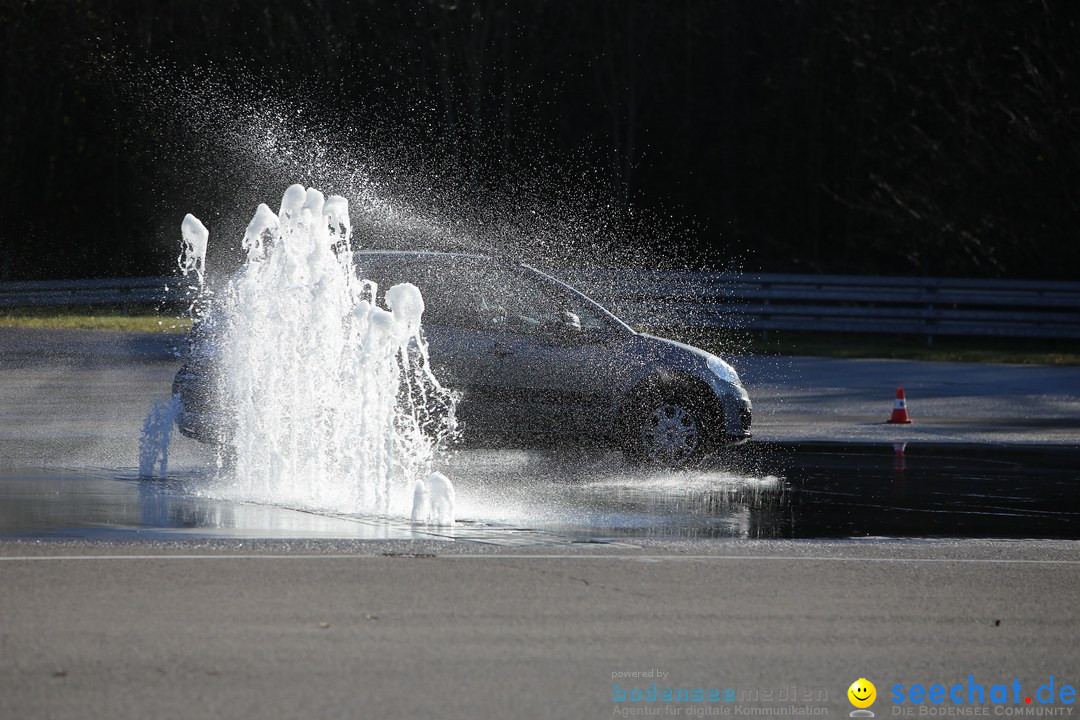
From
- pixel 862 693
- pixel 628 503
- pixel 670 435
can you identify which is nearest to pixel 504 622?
pixel 862 693

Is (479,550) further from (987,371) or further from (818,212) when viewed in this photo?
(818,212)

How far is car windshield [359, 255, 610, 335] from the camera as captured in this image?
1268cm

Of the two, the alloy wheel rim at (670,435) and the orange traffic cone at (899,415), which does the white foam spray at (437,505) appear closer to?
the alloy wheel rim at (670,435)

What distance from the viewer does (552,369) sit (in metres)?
12.6

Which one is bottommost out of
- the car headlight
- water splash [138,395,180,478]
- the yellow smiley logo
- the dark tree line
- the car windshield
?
the yellow smiley logo

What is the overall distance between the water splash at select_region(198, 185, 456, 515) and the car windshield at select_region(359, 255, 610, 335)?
72cm

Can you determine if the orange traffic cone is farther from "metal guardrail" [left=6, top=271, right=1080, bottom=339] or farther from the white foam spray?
"metal guardrail" [left=6, top=271, right=1080, bottom=339]

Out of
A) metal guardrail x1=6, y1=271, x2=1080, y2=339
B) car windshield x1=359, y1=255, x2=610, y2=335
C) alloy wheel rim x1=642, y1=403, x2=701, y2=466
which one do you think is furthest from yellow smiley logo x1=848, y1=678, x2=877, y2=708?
metal guardrail x1=6, y1=271, x2=1080, y2=339

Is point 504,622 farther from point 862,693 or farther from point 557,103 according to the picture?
point 557,103

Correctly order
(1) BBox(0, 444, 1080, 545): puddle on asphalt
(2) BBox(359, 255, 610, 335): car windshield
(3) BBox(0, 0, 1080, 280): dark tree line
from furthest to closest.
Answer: (3) BBox(0, 0, 1080, 280): dark tree line, (2) BBox(359, 255, 610, 335): car windshield, (1) BBox(0, 444, 1080, 545): puddle on asphalt

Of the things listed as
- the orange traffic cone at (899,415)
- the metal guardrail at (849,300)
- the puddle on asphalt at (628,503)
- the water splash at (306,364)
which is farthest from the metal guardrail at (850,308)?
the water splash at (306,364)

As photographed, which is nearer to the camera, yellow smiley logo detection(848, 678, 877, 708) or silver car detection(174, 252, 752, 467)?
yellow smiley logo detection(848, 678, 877, 708)

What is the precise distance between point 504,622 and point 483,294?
19.6 ft

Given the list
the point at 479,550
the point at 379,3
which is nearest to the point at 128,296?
the point at 379,3
